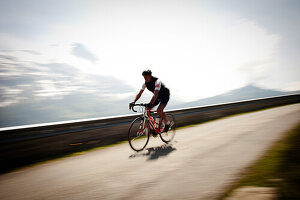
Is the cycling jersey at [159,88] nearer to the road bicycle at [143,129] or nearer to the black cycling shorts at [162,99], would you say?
the black cycling shorts at [162,99]

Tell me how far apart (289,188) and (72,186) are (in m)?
3.30

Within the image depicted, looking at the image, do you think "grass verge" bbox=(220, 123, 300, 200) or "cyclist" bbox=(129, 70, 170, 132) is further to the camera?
"cyclist" bbox=(129, 70, 170, 132)

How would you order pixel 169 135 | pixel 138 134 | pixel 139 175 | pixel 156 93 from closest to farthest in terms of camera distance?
pixel 139 175 → pixel 156 93 → pixel 138 134 → pixel 169 135

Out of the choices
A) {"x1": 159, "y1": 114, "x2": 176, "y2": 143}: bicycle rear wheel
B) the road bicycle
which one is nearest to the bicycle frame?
the road bicycle

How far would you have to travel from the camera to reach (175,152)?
16.9 feet

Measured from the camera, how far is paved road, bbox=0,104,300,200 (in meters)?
2.90

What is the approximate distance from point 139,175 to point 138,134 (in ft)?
7.24

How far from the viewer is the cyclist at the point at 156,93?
5695mm

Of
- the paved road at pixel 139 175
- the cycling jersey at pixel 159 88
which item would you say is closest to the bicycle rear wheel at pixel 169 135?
the cycling jersey at pixel 159 88

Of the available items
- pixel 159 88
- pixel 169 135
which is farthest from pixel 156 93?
pixel 169 135

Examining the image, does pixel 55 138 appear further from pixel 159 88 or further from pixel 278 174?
pixel 278 174

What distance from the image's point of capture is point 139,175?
3.61m

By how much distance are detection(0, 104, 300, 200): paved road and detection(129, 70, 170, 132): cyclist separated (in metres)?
1.40

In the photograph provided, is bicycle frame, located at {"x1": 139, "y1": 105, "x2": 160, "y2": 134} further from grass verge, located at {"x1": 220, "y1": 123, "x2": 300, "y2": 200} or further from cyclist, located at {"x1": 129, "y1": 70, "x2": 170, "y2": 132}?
grass verge, located at {"x1": 220, "y1": 123, "x2": 300, "y2": 200}
